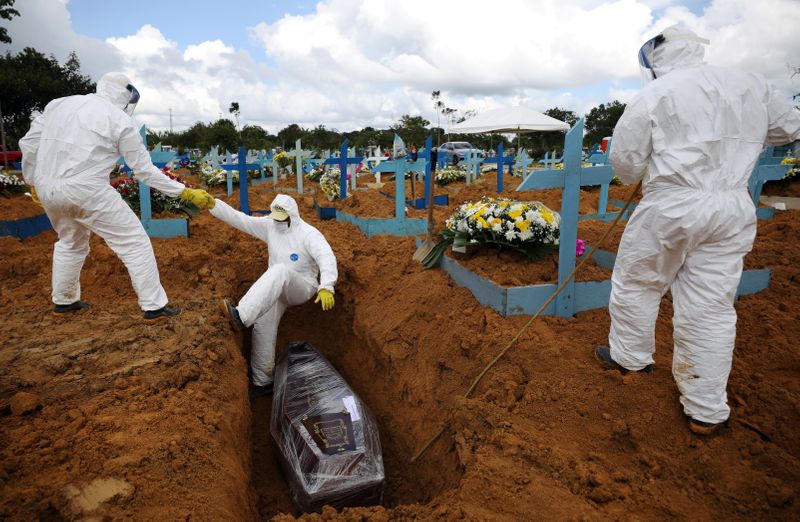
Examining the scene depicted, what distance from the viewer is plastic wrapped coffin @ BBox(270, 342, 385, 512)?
10.3 feet

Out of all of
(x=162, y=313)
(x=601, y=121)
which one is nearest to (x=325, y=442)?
(x=162, y=313)

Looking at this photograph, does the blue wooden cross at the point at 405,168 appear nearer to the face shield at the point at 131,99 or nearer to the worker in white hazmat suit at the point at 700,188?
the face shield at the point at 131,99

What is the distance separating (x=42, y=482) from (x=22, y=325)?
237cm

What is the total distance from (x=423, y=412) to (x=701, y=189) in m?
2.37

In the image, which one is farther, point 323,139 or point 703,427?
point 323,139

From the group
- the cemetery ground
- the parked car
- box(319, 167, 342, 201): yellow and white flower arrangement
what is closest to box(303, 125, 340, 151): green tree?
the parked car

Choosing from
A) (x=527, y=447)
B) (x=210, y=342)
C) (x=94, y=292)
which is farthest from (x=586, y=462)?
(x=94, y=292)

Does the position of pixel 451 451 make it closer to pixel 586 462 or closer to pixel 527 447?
pixel 527 447

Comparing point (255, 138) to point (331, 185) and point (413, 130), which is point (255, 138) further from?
point (331, 185)

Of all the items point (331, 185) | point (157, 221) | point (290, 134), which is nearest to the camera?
point (157, 221)

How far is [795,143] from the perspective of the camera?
8.63 feet

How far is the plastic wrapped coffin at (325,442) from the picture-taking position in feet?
10.3

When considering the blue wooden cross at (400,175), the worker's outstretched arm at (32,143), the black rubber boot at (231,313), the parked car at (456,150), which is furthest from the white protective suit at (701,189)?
the parked car at (456,150)

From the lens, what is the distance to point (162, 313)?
4.14 metres
